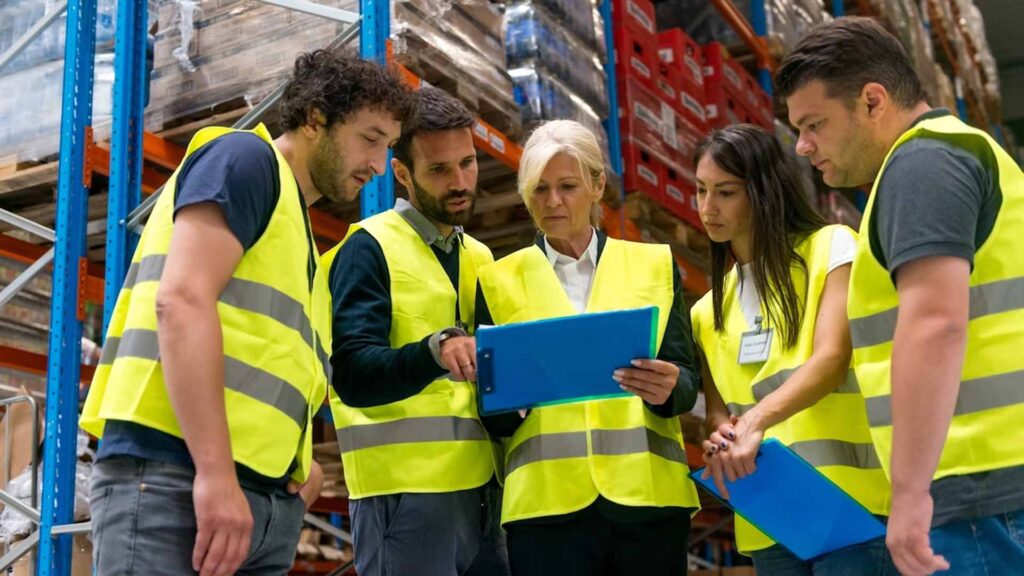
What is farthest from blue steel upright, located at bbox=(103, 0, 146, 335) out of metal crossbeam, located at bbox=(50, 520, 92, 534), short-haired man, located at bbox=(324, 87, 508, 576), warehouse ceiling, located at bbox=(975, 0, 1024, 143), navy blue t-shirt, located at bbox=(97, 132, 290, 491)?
warehouse ceiling, located at bbox=(975, 0, 1024, 143)

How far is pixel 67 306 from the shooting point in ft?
15.6

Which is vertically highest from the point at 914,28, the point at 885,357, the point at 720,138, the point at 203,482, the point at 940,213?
the point at 914,28

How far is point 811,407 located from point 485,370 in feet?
2.65

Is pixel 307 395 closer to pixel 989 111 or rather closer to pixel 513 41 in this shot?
pixel 513 41

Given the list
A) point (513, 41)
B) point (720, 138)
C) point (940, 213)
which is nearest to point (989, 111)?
point (513, 41)

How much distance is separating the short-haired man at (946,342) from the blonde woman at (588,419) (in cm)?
55

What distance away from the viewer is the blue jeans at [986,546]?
5.96 feet

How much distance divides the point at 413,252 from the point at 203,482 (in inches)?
41.5

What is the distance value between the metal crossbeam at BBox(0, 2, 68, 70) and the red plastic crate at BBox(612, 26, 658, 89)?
291 cm

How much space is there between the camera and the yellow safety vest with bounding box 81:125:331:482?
6.57 ft

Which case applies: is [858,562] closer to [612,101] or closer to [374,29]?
[374,29]

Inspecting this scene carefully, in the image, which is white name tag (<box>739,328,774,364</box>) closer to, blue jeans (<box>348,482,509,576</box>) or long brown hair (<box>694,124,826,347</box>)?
long brown hair (<box>694,124,826,347</box>)

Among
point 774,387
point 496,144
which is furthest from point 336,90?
point 496,144

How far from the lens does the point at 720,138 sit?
9.55ft
